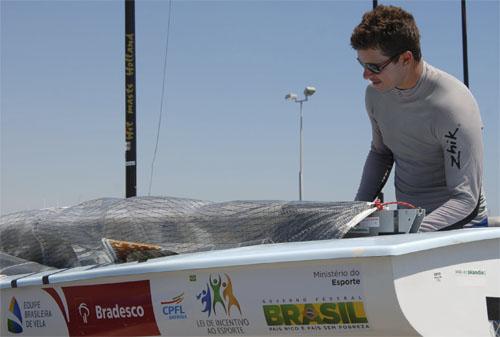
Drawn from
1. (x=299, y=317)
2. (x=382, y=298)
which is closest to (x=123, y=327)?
(x=299, y=317)

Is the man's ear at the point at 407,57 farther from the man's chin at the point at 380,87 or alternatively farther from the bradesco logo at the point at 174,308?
the bradesco logo at the point at 174,308

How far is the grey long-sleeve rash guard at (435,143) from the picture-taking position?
11.5ft

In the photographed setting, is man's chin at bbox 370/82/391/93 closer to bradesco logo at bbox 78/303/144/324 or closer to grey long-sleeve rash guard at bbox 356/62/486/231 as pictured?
grey long-sleeve rash guard at bbox 356/62/486/231

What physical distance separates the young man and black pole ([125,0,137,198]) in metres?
5.08

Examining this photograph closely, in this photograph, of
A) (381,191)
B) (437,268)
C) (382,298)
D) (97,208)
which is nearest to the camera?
(382,298)

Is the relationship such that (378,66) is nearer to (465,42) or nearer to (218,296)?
(218,296)

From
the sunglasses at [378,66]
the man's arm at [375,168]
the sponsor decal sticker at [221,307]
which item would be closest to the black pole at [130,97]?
the man's arm at [375,168]

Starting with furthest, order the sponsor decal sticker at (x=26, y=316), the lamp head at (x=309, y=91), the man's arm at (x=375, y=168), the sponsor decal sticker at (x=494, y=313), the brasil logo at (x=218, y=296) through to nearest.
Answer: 1. the lamp head at (x=309, y=91)
2. the man's arm at (x=375, y=168)
3. the sponsor decal sticker at (x=26, y=316)
4. the sponsor decal sticker at (x=494, y=313)
5. the brasil logo at (x=218, y=296)

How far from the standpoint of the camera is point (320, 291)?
2631 mm

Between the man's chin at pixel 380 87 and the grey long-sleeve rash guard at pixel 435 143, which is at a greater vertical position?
the man's chin at pixel 380 87

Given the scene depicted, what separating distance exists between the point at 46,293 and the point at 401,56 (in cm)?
197

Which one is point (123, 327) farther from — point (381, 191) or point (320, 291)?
point (381, 191)

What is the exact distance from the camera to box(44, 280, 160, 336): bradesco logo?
→ 299 cm

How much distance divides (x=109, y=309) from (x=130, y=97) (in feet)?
19.6
